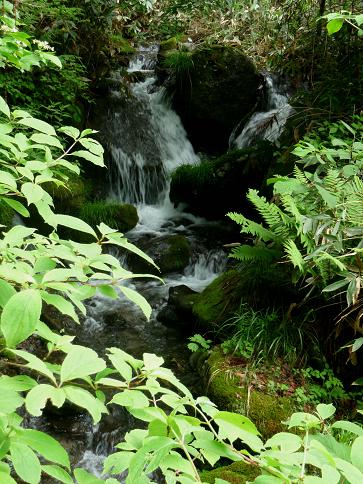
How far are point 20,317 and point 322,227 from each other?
2.66 meters

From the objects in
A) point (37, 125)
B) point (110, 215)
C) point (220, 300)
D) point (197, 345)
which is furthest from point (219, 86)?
point (37, 125)

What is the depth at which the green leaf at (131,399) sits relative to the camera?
90cm

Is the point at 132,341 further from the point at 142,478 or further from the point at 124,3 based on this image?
the point at 124,3

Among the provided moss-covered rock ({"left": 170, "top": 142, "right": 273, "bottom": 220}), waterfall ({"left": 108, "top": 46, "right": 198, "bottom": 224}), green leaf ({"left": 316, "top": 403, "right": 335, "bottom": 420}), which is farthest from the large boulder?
green leaf ({"left": 316, "top": 403, "right": 335, "bottom": 420})

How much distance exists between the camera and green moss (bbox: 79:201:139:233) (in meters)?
6.67

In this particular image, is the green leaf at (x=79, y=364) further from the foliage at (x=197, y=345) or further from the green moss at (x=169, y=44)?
the green moss at (x=169, y=44)

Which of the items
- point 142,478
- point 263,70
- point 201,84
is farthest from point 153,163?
point 142,478

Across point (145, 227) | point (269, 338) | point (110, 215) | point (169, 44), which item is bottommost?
point (269, 338)

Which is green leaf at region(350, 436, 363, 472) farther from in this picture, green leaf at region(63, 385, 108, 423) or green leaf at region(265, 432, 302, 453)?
green leaf at region(63, 385, 108, 423)

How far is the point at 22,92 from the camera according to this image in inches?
255

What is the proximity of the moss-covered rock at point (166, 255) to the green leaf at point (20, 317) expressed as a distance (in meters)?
5.39

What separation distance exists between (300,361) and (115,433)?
163 centimetres

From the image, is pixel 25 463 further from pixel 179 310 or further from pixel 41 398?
pixel 179 310

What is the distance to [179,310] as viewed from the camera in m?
5.18
